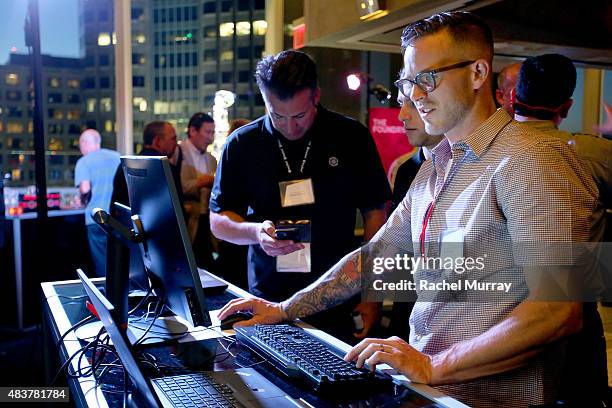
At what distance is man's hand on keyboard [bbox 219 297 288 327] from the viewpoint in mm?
1707

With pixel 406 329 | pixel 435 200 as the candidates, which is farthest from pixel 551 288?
pixel 406 329

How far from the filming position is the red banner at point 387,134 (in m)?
5.49

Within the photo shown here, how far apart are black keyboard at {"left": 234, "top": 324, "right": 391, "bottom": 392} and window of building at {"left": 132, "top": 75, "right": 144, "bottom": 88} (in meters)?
4.68

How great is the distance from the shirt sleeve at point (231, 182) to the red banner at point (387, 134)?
3198 millimetres

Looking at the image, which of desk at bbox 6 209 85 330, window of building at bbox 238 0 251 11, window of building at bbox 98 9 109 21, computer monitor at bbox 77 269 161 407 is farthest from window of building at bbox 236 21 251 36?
computer monitor at bbox 77 269 161 407

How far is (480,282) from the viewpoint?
4.26 feet

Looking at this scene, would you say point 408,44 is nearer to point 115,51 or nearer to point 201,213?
point 201,213

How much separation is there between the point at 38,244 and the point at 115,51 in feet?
6.67

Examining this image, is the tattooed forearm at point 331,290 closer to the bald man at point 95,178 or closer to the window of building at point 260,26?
the bald man at point 95,178

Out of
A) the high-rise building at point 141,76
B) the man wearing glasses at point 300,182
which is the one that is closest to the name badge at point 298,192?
the man wearing glasses at point 300,182

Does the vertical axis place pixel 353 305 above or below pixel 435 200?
below

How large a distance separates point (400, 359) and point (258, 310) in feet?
1.98

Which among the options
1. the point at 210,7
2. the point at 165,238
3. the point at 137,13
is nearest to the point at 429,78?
the point at 165,238

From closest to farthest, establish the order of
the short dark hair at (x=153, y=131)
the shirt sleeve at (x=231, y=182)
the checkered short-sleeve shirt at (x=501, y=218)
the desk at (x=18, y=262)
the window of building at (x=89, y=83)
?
the checkered short-sleeve shirt at (x=501, y=218)
the shirt sleeve at (x=231, y=182)
the desk at (x=18, y=262)
the short dark hair at (x=153, y=131)
the window of building at (x=89, y=83)
